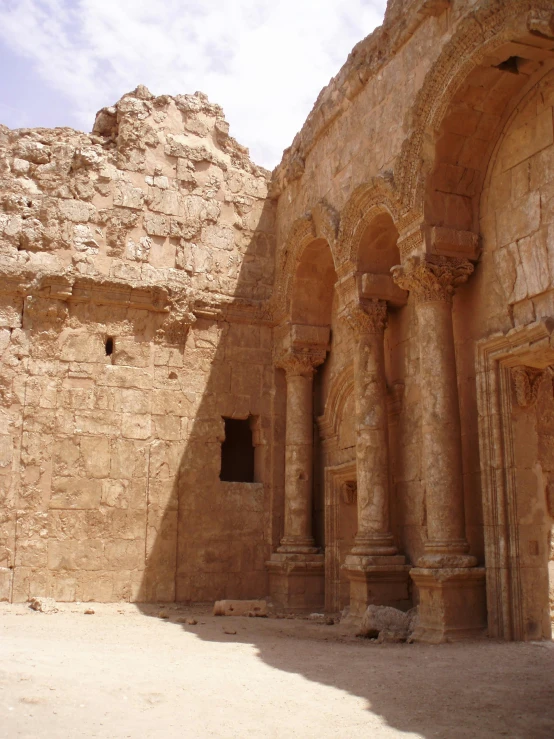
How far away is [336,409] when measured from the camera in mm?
11031

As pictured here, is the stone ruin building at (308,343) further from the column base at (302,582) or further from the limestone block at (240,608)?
the limestone block at (240,608)

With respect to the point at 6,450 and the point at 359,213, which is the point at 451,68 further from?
the point at 6,450

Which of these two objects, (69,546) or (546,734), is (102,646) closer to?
(69,546)

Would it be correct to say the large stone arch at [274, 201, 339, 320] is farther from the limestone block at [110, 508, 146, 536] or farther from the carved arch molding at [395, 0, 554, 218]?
the limestone block at [110, 508, 146, 536]

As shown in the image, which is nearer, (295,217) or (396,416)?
(396,416)

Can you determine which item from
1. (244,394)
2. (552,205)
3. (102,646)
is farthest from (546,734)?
(244,394)

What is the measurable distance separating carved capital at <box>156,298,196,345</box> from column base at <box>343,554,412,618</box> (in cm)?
433

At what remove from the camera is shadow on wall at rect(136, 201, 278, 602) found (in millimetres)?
10680

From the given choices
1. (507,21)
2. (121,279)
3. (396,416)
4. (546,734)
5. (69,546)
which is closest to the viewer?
(546,734)

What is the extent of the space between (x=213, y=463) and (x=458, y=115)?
582 cm

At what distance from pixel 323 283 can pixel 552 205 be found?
192 inches

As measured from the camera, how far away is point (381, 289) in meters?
Answer: 9.38

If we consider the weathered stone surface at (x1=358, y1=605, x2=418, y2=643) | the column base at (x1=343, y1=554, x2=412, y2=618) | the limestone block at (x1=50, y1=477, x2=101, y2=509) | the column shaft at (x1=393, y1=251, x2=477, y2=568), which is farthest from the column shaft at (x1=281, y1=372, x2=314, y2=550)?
the column shaft at (x1=393, y1=251, x2=477, y2=568)

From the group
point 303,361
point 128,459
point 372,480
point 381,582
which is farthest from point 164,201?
point 381,582
